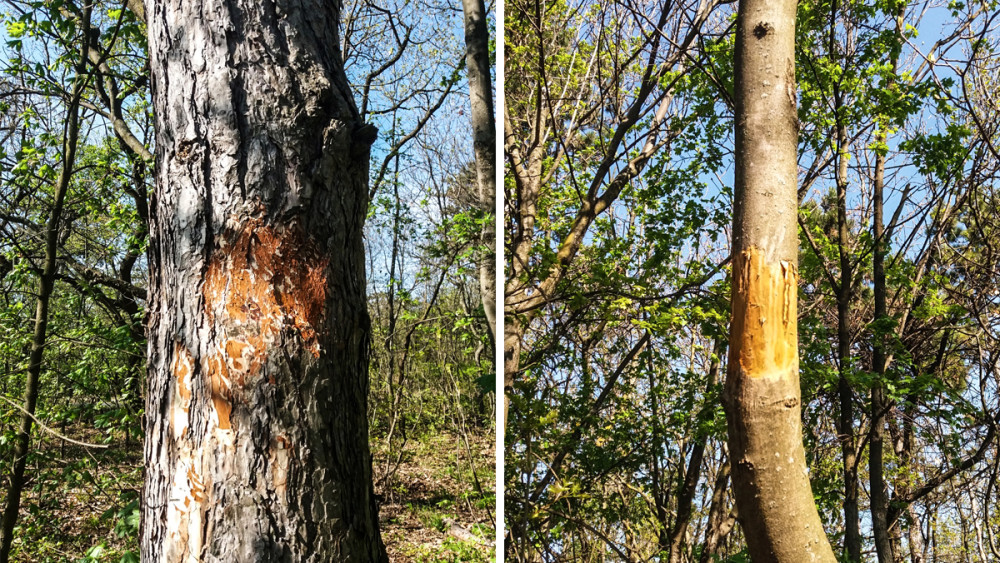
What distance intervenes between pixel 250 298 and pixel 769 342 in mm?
818

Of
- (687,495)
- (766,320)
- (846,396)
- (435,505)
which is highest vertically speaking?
(766,320)

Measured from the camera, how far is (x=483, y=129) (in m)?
1.79

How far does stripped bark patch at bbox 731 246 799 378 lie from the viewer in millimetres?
1106

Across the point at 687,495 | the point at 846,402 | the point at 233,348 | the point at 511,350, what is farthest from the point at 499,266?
the point at 687,495

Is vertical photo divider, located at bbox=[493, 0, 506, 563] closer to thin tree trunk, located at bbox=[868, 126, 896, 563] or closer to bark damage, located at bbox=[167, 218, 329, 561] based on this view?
bark damage, located at bbox=[167, 218, 329, 561]

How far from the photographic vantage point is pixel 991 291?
316 cm

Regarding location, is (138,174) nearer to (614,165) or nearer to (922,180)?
(614,165)

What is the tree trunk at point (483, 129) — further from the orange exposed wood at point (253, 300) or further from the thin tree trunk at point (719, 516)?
the thin tree trunk at point (719, 516)

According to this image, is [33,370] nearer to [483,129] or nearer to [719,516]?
[483,129]

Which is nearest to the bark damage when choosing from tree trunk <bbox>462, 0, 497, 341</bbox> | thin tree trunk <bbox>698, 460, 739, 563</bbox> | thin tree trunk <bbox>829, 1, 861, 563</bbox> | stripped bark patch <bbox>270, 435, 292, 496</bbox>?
stripped bark patch <bbox>270, 435, 292, 496</bbox>

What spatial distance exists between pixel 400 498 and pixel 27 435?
67.1 inches

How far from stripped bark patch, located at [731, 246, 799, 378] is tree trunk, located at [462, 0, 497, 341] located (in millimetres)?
751

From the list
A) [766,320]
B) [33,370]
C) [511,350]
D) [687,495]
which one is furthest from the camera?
[687,495]

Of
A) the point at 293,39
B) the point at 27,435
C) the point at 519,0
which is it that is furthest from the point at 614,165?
the point at 27,435
